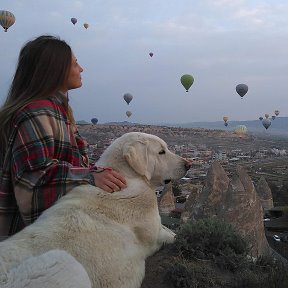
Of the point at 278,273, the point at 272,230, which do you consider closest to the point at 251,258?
the point at 278,273

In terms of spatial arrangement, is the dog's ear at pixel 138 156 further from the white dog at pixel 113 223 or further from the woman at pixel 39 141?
the woman at pixel 39 141

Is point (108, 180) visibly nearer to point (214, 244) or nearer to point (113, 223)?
point (113, 223)

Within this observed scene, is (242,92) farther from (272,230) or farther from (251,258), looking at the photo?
(251,258)

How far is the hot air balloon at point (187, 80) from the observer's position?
37.2 meters

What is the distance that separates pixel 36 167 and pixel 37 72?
1.94 feet

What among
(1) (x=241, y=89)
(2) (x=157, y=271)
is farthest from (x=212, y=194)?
(1) (x=241, y=89)

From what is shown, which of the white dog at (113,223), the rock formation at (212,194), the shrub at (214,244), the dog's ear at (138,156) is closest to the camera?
the white dog at (113,223)

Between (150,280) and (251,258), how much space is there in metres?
1.23

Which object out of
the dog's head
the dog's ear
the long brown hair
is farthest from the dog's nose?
the long brown hair

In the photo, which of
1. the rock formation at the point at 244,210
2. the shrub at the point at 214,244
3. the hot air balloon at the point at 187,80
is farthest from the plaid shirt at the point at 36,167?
the hot air balloon at the point at 187,80

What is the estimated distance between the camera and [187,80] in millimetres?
37594

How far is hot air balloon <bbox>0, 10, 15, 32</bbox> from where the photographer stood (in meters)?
31.9

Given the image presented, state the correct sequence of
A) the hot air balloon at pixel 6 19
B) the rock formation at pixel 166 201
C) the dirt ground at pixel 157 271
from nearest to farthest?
the dirt ground at pixel 157 271
the rock formation at pixel 166 201
the hot air balloon at pixel 6 19

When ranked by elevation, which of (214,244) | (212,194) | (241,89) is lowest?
(212,194)
